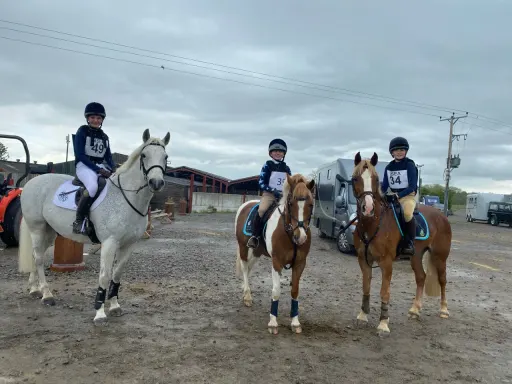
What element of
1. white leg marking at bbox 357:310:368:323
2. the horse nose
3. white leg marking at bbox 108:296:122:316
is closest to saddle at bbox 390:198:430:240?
white leg marking at bbox 357:310:368:323

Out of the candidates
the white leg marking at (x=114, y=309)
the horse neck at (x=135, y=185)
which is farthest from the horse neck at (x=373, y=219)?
the white leg marking at (x=114, y=309)

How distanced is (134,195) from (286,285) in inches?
147

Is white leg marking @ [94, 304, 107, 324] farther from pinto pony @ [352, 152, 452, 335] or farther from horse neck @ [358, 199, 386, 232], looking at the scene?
horse neck @ [358, 199, 386, 232]

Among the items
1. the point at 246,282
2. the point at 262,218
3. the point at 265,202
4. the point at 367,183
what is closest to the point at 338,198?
the point at 246,282

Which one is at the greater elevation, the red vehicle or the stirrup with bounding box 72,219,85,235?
the stirrup with bounding box 72,219,85,235

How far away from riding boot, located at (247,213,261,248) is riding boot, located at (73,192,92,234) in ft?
7.70

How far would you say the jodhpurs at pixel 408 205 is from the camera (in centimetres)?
549

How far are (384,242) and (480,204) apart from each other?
1533 inches

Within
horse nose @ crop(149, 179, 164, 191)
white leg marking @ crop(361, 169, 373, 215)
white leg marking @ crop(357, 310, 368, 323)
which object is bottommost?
white leg marking @ crop(357, 310, 368, 323)

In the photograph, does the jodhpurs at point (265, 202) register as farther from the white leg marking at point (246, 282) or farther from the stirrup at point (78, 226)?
the stirrup at point (78, 226)

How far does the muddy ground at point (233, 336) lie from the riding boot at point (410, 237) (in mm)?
1076

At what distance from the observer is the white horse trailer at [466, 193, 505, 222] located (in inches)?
1469

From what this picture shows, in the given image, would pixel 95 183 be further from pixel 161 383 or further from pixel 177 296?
pixel 161 383

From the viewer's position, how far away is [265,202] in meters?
5.73
